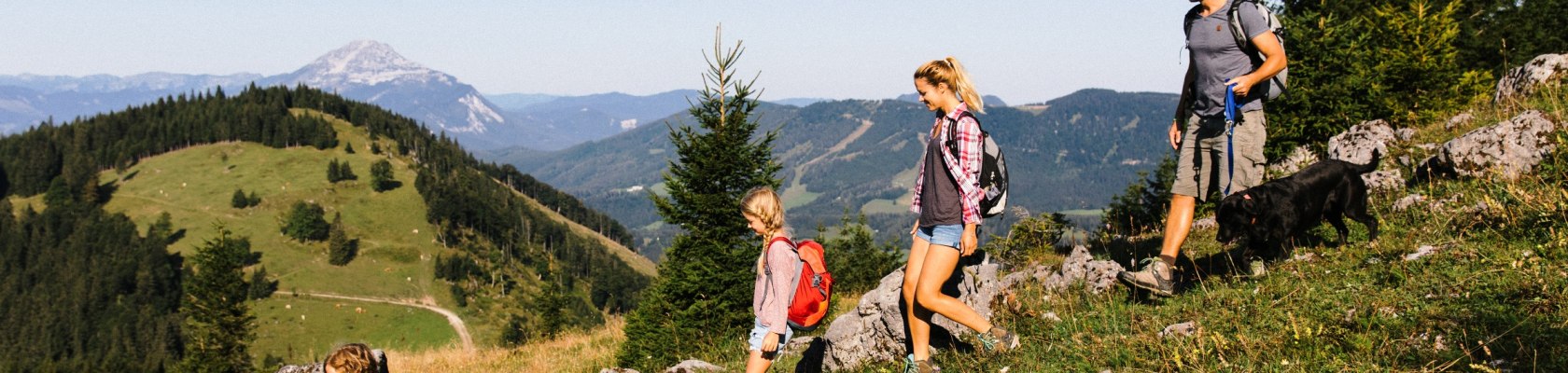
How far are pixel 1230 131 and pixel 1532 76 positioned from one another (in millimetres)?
11185

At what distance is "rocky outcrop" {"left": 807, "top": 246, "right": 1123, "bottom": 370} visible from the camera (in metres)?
7.56

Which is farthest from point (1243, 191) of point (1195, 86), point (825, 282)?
point (825, 282)

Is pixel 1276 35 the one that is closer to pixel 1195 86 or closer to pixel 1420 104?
pixel 1195 86

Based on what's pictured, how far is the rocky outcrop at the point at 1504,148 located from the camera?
29.4 feet

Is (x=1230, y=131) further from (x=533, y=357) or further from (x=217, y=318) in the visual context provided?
(x=217, y=318)

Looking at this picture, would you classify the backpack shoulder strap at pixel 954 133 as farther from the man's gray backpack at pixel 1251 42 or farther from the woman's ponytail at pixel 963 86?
the man's gray backpack at pixel 1251 42

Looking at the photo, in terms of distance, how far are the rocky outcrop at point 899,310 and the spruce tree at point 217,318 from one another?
55.1 m

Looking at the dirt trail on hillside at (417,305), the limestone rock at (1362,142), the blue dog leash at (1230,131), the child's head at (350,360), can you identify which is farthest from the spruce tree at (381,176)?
the blue dog leash at (1230,131)

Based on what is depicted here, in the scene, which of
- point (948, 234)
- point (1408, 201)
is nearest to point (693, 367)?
point (948, 234)

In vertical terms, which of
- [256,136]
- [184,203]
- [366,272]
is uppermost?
[256,136]

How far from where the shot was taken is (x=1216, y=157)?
6.52m

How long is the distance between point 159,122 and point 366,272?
9241 cm

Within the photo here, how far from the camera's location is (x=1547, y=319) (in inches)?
186

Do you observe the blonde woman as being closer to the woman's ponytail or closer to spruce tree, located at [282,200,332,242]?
the woman's ponytail
